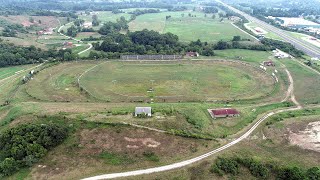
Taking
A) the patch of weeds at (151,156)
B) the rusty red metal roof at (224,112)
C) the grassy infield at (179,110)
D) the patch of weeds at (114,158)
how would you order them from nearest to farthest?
the patch of weeds at (114,158) < the patch of weeds at (151,156) < the grassy infield at (179,110) < the rusty red metal roof at (224,112)

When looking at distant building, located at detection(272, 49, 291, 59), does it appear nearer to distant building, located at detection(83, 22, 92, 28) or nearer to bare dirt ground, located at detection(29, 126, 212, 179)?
bare dirt ground, located at detection(29, 126, 212, 179)

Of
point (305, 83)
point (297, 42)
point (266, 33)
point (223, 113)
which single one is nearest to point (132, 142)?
point (223, 113)

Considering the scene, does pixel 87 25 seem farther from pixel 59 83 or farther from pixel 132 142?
pixel 132 142

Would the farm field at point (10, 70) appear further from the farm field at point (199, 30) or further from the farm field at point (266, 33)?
the farm field at point (266, 33)

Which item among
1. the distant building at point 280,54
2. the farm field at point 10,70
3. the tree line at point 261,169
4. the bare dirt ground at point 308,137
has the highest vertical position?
the distant building at point 280,54

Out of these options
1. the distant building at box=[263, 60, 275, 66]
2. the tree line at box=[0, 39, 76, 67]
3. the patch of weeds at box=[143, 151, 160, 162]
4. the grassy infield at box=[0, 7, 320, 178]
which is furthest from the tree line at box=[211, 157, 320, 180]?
the tree line at box=[0, 39, 76, 67]

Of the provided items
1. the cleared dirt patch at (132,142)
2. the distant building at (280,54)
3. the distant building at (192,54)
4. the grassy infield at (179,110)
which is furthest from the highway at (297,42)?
the cleared dirt patch at (132,142)
